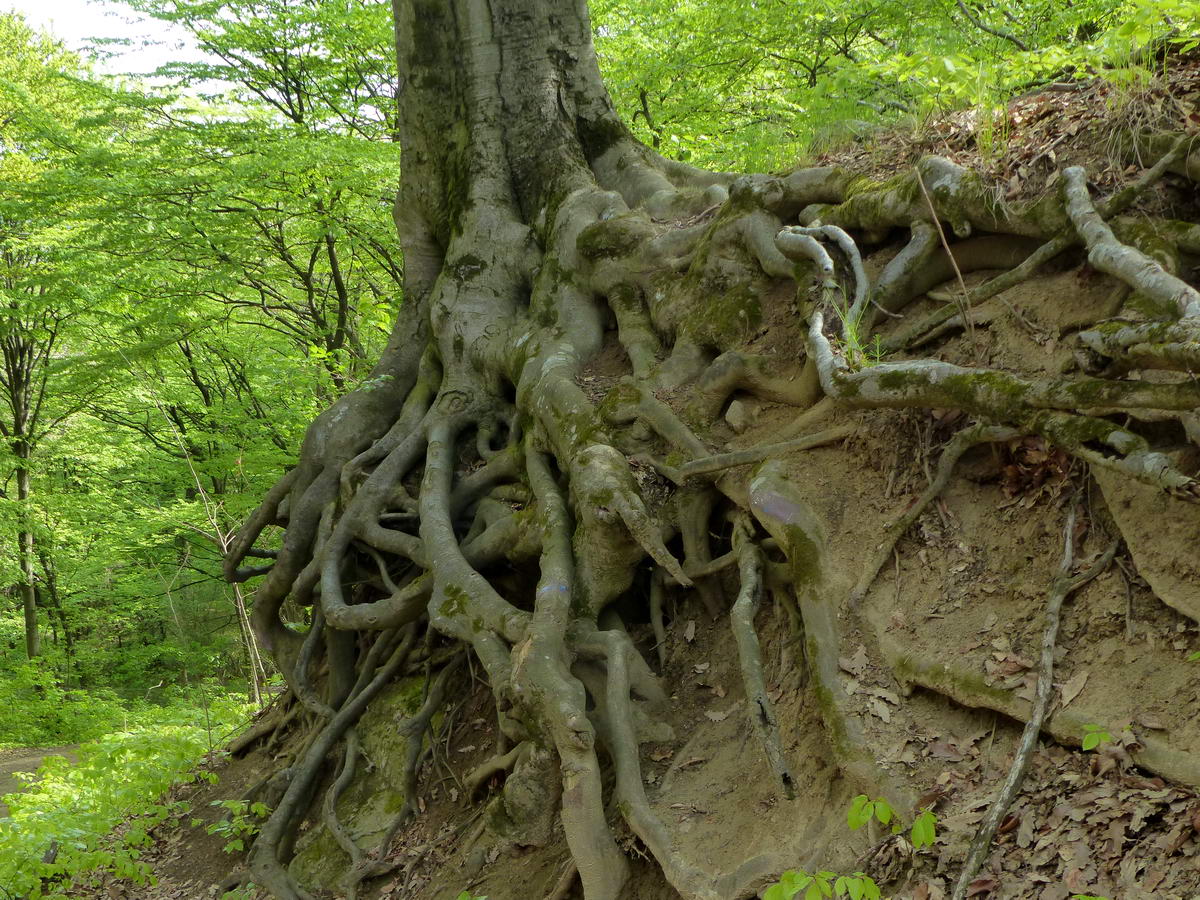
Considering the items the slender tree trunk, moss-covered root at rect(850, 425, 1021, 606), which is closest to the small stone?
moss-covered root at rect(850, 425, 1021, 606)

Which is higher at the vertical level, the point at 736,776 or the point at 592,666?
the point at 592,666

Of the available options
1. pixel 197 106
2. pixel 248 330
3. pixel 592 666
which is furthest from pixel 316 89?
pixel 592 666

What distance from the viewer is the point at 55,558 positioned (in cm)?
1803

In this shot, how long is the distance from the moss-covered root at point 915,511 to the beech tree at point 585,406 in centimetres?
2

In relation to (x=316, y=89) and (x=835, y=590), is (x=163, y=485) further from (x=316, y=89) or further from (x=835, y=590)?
(x=835, y=590)

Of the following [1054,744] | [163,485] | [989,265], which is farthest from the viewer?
[163,485]

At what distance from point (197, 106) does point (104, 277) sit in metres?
2.72

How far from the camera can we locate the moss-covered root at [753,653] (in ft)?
12.4

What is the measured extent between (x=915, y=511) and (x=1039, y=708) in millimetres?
1120

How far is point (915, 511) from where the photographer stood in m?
4.05

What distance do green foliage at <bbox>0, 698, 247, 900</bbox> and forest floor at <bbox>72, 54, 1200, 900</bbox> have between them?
2352 millimetres

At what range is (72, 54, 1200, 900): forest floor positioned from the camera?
9.34 feet

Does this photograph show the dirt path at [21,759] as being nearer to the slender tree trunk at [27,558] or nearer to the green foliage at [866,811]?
the slender tree trunk at [27,558]

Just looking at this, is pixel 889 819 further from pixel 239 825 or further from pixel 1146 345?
pixel 239 825
